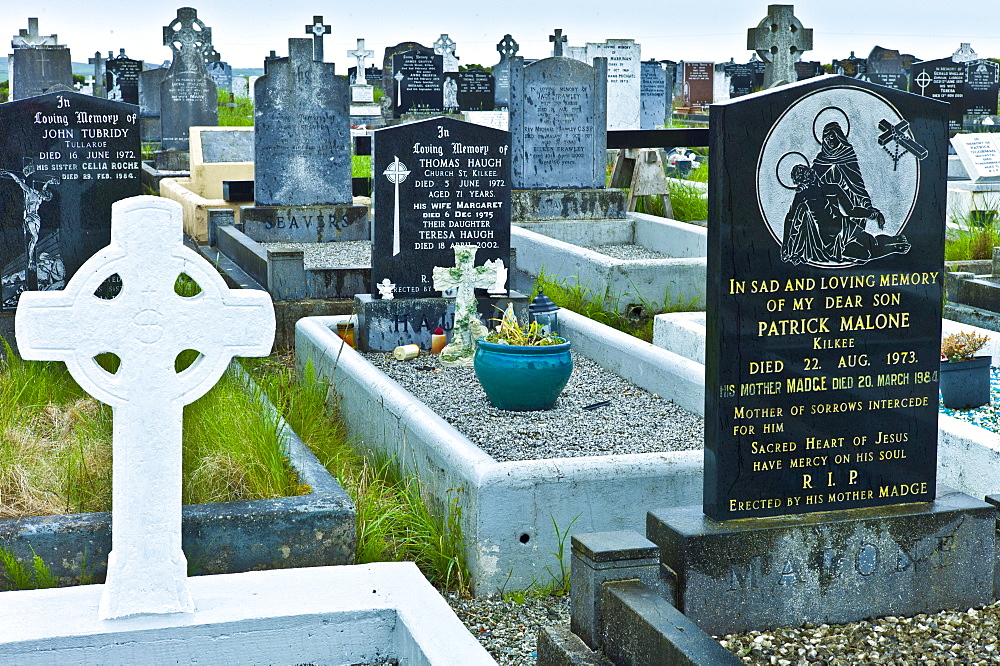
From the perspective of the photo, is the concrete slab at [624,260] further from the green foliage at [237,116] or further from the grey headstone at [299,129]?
the green foliage at [237,116]

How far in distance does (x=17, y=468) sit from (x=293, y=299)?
14.2 feet

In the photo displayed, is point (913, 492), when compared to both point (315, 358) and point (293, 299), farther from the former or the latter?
point (293, 299)

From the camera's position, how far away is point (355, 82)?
33.4m

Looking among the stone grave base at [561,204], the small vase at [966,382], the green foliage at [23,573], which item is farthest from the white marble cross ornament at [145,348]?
the stone grave base at [561,204]

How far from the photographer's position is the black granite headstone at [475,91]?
27766 millimetres

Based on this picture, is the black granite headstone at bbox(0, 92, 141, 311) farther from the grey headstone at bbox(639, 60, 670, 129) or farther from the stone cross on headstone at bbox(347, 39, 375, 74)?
the stone cross on headstone at bbox(347, 39, 375, 74)

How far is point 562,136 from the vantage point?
13.3 meters

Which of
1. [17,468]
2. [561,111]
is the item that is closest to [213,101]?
[561,111]

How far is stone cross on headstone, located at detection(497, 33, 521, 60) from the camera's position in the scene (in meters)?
30.5

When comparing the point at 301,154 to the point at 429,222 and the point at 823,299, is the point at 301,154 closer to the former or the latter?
the point at 429,222

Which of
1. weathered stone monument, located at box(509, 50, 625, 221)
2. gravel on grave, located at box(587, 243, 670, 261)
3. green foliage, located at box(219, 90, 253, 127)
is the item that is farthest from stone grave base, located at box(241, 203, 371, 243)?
green foliage, located at box(219, 90, 253, 127)

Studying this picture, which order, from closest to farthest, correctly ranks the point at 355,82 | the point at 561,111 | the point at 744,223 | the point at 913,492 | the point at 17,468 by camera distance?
the point at 744,223 < the point at 913,492 < the point at 17,468 < the point at 561,111 < the point at 355,82

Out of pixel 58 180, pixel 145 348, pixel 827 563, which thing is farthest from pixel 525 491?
pixel 58 180

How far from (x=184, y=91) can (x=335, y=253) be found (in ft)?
33.8
